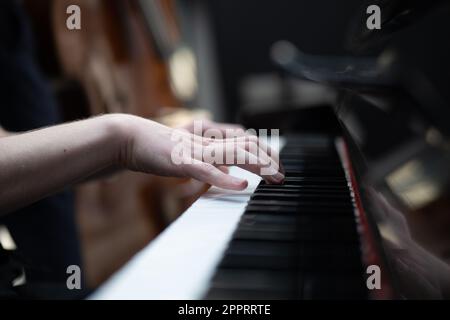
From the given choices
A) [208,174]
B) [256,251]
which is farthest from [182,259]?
[208,174]

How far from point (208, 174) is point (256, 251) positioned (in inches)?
7.2

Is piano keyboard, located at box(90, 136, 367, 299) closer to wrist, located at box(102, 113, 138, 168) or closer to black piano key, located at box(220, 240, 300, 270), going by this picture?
black piano key, located at box(220, 240, 300, 270)

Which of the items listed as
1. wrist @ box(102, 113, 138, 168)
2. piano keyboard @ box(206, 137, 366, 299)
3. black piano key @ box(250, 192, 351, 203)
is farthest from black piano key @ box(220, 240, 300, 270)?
wrist @ box(102, 113, 138, 168)

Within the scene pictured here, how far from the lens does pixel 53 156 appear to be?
63 centimetres

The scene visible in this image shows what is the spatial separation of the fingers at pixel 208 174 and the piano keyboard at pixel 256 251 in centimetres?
2

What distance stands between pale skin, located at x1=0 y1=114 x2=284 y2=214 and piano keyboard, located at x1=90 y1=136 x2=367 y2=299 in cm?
5

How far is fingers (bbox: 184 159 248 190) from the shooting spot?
0.65 m

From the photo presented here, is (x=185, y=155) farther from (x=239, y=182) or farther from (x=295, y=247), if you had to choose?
(x=295, y=247)

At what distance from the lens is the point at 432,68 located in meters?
3.40

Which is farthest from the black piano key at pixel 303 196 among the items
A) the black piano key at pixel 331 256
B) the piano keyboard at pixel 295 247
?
the black piano key at pixel 331 256
